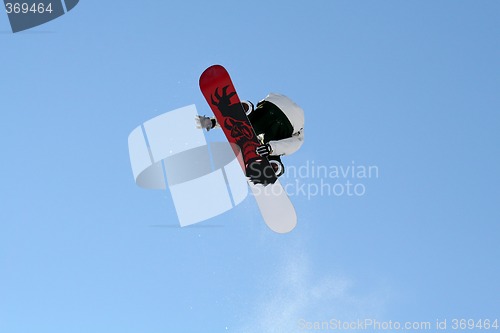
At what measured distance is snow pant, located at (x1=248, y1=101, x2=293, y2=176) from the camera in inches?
404

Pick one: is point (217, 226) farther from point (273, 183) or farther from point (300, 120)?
point (300, 120)

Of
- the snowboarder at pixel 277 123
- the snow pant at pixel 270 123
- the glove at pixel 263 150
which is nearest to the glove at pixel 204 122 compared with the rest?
the snowboarder at pixel 277 123

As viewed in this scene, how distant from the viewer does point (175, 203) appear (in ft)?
35.4

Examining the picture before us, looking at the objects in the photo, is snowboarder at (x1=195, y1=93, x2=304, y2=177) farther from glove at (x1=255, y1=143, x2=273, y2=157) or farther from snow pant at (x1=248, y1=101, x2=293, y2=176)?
glove at (x1=255, y1=143, x2=273, y2=157)

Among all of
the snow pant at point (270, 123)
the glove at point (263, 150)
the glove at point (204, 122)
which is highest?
the glove at point (204, 122)

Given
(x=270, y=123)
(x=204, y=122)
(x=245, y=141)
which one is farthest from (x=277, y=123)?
(x=204, y=122)

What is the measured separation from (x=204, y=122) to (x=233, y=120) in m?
0.56

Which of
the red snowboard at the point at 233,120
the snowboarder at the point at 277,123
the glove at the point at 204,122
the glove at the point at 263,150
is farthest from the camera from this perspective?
the glove at the point at 204,122

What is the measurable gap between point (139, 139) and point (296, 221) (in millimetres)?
3215

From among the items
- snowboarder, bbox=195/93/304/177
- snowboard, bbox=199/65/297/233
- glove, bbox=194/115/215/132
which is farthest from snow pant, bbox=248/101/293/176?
Answer: glove, bbox=194/115/215/132

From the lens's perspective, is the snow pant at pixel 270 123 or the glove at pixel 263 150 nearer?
the glove at pixel 263 150

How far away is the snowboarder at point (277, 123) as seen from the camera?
10132mm

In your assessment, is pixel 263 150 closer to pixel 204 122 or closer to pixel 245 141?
pixel 245 141

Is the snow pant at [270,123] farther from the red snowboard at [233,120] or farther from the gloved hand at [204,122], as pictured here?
the gloved hand at [204,122]
